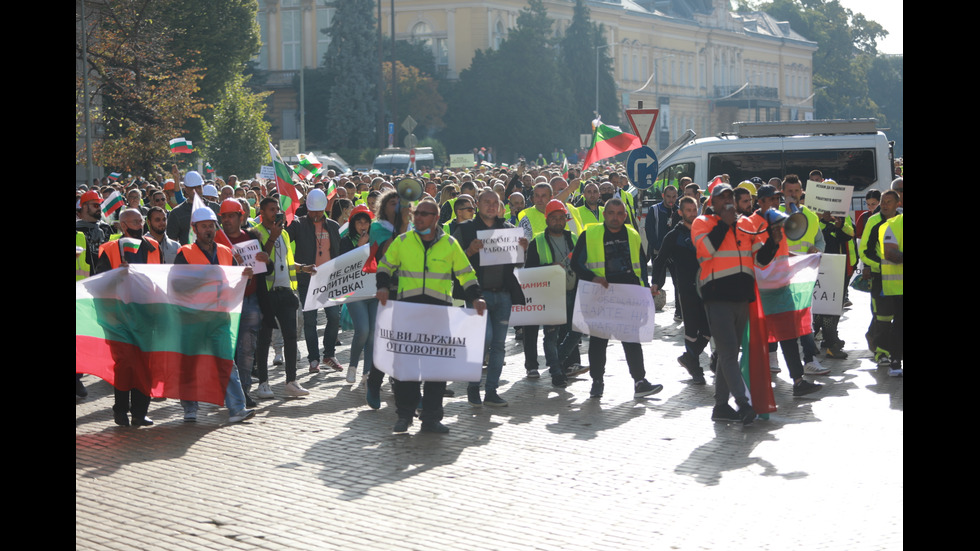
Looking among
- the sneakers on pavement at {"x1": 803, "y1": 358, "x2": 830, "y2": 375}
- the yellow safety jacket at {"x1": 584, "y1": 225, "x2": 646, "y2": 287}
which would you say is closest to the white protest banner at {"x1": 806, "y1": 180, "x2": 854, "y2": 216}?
the sneakers on pavement at {"x1": 803, "y1": 358, "x2": 830, "y2": 375}

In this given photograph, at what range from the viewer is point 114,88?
1352 inches

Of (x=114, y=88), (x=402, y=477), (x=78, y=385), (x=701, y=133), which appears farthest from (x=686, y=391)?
(x=701, y=133)

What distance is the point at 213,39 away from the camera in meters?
48.0

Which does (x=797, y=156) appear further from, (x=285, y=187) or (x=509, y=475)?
(x=509, y=475)

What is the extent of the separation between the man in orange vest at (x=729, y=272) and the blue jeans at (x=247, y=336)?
3.52 metres

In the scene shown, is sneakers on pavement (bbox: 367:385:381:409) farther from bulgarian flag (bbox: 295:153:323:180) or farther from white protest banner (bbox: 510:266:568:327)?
bulgarian flag (bbox: 295:153:323:180)

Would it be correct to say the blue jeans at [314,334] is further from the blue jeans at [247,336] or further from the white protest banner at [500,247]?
the white protest banner at [500,247]

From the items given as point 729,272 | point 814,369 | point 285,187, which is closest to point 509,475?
point 729,272

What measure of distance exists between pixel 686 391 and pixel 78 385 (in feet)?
17.0

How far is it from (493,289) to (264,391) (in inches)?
82.0

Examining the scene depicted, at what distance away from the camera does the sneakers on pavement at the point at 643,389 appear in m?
10.7

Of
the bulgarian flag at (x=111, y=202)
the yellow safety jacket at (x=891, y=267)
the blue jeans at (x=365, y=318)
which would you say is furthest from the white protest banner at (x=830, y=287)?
the bulgarian flag at (x=111, y=202)

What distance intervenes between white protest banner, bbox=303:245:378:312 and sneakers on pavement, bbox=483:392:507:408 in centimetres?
148
